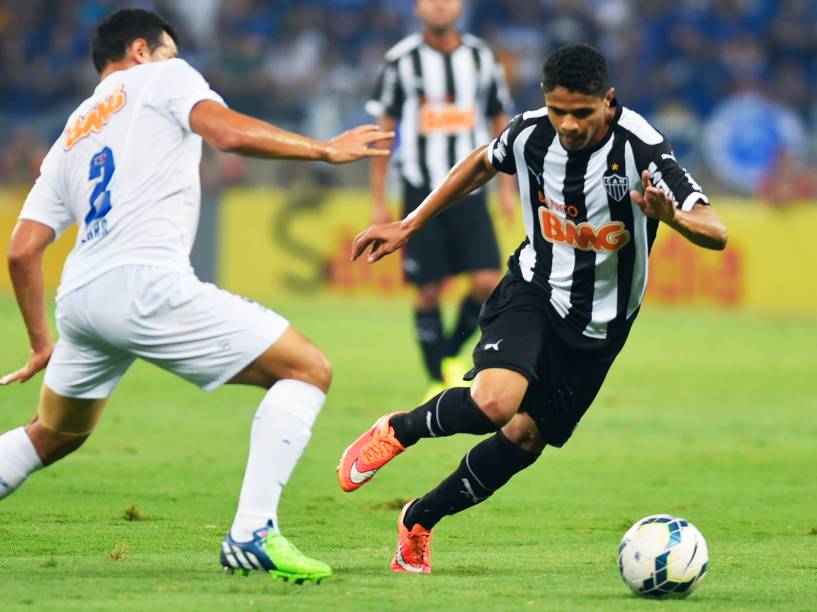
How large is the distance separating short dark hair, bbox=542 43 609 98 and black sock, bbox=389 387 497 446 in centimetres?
117

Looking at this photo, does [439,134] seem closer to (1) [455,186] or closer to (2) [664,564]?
(1) [455,186]

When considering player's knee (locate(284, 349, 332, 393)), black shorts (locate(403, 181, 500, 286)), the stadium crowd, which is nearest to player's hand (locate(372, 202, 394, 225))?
black shorts (locate(403, 181, 500, 286))

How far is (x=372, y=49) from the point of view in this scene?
22.4 meters

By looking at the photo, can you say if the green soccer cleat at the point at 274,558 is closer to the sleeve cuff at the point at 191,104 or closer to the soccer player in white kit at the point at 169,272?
the soccer player in white kit at the point at 169,272

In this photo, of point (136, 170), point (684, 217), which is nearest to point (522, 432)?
point (684, 217)

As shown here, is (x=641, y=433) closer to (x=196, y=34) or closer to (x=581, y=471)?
(x=581, y=471)

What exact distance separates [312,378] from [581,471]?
374 centimetres

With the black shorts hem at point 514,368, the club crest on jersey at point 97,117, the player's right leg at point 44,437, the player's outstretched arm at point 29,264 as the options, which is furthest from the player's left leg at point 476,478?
the club crest on jersey at point 97,117

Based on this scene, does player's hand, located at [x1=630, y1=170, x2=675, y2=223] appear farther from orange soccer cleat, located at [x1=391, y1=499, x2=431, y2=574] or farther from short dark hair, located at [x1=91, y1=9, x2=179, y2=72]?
short dark hair, located at [x1=91, y1=9, x2=179, y2=72]

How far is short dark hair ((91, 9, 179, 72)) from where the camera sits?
5406 millimetres

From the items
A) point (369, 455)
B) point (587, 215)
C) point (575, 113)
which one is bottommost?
point (369, 455)

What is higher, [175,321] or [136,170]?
[136,170]

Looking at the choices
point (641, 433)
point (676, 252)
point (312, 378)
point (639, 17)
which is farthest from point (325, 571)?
point (639, 17)

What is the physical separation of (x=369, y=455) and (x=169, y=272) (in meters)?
1.12
